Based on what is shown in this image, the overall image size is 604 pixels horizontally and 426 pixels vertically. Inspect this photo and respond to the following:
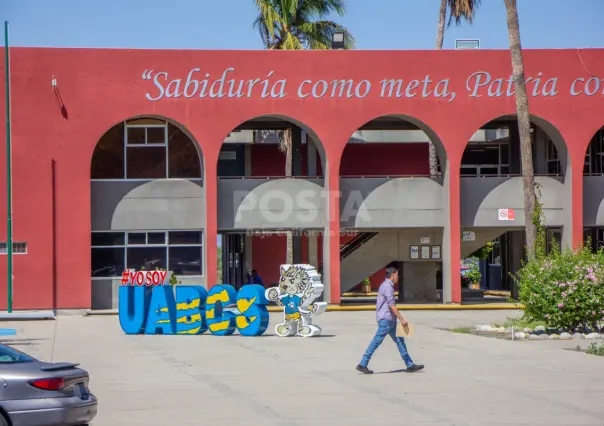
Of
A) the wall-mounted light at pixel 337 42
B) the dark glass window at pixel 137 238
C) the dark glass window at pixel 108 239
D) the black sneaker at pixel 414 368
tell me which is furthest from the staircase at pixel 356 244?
the black sneaker at pixel 414 368

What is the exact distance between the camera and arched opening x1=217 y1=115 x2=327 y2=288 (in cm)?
3734

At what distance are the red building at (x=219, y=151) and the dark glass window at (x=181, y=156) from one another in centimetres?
5

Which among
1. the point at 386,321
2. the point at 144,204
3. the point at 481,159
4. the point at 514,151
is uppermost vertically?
the point at 481,159

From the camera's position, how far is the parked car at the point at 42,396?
426 inches

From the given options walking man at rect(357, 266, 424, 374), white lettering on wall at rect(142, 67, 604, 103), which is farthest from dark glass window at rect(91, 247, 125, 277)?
walking man at rect(357, 266, 424, 374)

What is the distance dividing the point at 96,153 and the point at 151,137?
79.9 inches

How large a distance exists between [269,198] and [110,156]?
5676mm

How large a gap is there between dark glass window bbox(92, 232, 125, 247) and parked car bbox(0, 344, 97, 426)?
25380 mm

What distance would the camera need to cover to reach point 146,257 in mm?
37125

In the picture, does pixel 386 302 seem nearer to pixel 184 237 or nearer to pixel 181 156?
pixel 184 237

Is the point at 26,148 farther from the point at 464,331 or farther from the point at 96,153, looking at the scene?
the point at 464,331

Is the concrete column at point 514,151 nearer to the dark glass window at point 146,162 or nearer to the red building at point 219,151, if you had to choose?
the red building at point 219,151

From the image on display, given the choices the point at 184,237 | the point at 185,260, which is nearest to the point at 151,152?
the point at 184,237

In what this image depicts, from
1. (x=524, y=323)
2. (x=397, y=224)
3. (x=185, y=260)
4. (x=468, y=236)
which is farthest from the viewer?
(x=468, y=236)
